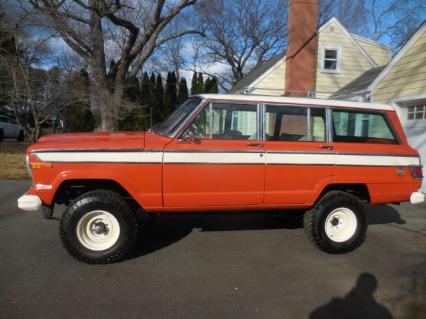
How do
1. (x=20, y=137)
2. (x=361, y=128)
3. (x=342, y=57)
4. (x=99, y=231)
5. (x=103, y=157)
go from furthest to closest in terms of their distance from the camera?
(x=20, y=137)
(x=342, y=57)
(x=361, y=128)
(x=99, y=231)
(x=103, y=157)

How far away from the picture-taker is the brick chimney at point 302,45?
1457 cm

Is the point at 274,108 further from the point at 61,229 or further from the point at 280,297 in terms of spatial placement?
the point at 61,229

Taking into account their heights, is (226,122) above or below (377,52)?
below

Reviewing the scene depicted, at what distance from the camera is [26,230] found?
5.72 metres

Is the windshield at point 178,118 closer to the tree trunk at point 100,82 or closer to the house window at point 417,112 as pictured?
the house window at point 417,112

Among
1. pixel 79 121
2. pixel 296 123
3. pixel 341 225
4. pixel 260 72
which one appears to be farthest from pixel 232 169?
pixel 79 121

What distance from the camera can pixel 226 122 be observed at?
190 inches

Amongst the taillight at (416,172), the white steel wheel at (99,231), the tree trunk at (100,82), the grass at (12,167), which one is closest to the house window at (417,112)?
the taillight at (416,172)

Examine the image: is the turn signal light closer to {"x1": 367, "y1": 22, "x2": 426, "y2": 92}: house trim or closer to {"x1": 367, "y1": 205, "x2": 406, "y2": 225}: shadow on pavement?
{"x1": 367, "y1": 205, "x2": 406, "y2": 225}: shadow on pavement

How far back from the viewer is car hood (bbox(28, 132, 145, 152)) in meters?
4.38

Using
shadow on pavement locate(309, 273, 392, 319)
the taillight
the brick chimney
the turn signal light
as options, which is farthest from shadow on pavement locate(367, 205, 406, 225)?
the brick chimney

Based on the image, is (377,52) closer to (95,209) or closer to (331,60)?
(331,60)

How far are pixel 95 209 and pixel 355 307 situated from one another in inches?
117

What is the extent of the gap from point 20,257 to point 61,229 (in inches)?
30.1
